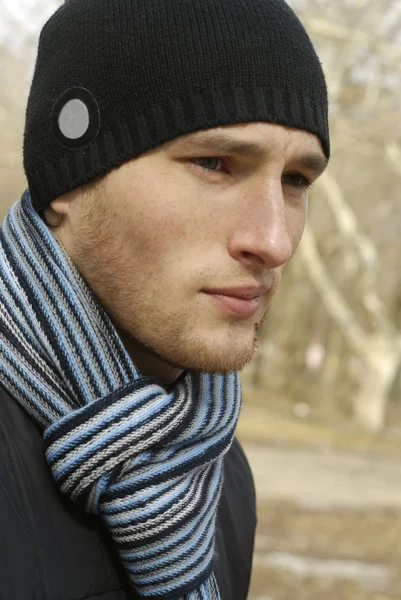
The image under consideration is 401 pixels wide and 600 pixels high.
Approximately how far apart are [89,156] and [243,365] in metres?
0.67

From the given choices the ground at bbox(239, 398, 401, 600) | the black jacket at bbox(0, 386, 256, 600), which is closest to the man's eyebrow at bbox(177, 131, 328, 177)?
the black jacket at bbox(0, 386, 256, 600)

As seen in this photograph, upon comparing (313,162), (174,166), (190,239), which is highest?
(313,162)

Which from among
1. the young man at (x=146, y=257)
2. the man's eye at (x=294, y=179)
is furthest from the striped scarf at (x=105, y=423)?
the man's eye at (x=294, y=179)

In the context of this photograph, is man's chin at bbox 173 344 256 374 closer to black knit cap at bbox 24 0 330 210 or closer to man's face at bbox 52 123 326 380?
man's face at bbox 52 123 326 380

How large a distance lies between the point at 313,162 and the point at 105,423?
923 mm

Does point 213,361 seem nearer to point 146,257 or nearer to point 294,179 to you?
point 146,257

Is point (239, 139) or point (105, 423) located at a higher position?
point (239, 139)

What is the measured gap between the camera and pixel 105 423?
171cm

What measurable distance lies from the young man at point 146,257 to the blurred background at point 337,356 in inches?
219

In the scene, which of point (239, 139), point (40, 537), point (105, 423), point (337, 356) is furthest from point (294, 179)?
point (337, 356)

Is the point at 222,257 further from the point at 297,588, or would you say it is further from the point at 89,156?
the point at 297,588

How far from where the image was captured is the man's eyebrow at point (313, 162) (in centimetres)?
205

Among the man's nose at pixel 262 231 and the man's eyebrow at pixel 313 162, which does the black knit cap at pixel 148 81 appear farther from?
the man's nose at pixel 262 231

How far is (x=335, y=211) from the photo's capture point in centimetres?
1705
